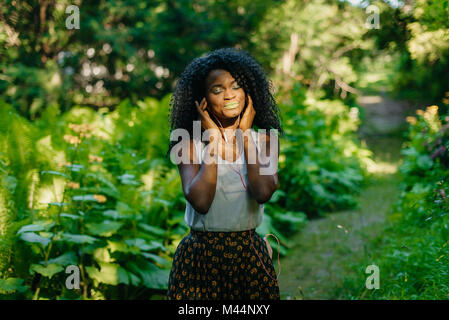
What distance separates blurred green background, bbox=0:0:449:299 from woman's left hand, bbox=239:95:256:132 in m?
1.20

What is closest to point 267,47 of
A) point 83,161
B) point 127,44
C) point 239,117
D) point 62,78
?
point 127,44

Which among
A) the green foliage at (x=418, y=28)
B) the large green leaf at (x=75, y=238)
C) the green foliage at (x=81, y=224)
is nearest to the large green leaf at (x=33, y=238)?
the green foliage at (x=81, y=224)

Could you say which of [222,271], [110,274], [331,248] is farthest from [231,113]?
[331,248]

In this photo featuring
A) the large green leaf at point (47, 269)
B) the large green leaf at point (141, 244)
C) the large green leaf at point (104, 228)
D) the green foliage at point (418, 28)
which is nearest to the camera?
the green foliage at point (418, 28)

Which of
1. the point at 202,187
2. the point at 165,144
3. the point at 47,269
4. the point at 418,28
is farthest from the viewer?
the point at 165,144

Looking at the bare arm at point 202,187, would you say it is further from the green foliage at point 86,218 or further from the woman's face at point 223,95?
the green foliage at point 86,218

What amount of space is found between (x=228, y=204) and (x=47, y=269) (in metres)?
1.67

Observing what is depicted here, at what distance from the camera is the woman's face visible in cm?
189

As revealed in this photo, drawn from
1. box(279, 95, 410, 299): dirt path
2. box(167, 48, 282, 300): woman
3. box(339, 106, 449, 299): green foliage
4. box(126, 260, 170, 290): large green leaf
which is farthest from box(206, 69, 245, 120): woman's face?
box(126, 260, 170, 290): large green leaf

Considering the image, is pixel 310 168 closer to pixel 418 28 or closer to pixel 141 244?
pixel 418 28

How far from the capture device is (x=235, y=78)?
6.41 ft

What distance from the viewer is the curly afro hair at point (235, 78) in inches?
77.4
